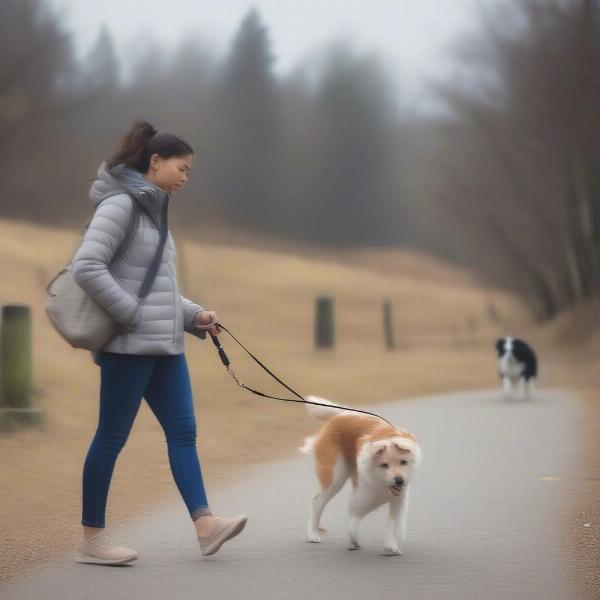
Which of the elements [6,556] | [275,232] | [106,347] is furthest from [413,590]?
[275,232]

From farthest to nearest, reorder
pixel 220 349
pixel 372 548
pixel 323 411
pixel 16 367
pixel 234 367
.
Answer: pixel 234 367 < pixel 16 367 < pixel 323 411 < pixel 220 349 < pixel 372 548

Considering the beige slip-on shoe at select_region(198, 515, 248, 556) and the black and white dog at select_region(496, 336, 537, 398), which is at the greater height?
the black and white dog at select_region(496, 336, 537, 398)

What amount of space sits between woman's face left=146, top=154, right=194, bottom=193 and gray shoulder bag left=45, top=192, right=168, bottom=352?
9.2 inches

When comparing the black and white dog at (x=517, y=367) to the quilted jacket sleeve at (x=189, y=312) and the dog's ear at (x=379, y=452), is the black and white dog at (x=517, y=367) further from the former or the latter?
the quilted jacket sleeve at (x=189, y=312)

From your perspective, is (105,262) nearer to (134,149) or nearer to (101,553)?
(134,149)

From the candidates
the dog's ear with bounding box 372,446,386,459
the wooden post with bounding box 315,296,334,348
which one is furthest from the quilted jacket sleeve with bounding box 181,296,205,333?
the wooden post with bounding box 315,296,334,348

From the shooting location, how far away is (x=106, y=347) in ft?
20.0

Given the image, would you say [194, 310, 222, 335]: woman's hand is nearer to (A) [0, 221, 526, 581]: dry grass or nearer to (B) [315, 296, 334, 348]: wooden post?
(A) [0, 221, 526, 581]: dry grass

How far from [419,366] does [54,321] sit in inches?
721

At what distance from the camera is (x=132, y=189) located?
20.2ft

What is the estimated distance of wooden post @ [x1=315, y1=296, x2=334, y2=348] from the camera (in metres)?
28.0

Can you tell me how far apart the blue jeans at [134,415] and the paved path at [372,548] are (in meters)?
0.37

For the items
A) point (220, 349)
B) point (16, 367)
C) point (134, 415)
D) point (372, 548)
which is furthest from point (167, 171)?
point (16, 367)

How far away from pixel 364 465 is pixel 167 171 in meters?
1.84
